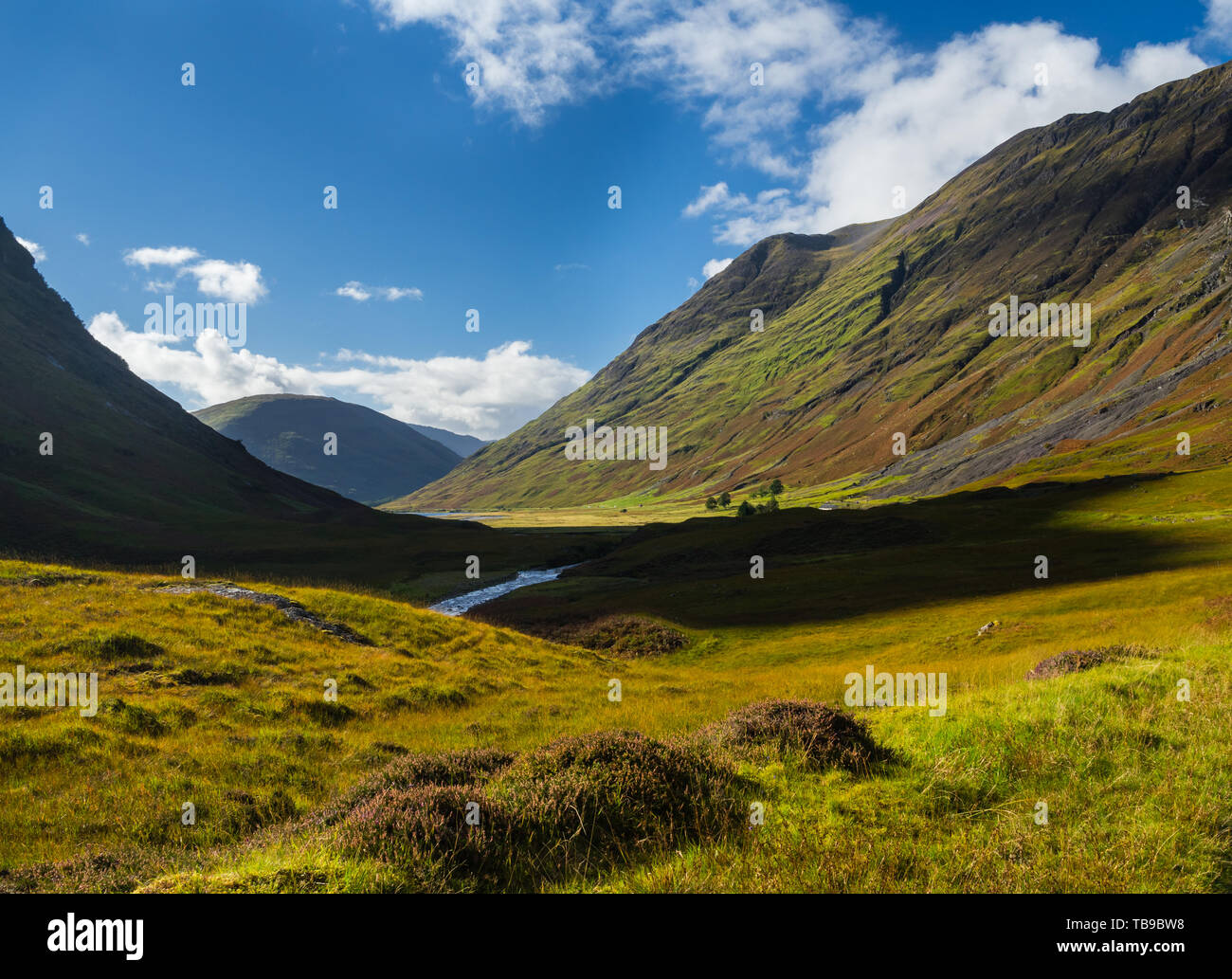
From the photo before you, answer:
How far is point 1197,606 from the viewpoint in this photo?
31.0m

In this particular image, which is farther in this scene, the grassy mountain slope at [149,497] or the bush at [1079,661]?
the grassy mountain slope at [149,497]

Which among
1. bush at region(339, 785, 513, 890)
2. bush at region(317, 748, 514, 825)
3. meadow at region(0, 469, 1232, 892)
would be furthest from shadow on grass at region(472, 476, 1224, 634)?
bush at region(339, 785, 513, 890)

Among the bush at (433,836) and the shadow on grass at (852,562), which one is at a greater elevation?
the shadow on grass at (852,562)

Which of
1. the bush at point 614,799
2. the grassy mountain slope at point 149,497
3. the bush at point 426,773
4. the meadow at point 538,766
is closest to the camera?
the meadow at point 538,766

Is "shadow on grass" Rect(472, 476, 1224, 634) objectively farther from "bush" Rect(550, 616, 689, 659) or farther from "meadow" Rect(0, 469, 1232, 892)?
"meadow" Rect(0, 469, 1232, 892)

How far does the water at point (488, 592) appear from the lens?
204 feet

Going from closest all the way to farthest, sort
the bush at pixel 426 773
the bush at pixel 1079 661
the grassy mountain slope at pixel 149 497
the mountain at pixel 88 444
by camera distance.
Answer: the bush at pixel 426 773
the bush at pixel 1079 661
the grassy mountain slope at pixel 149 497
the mountain at pixel 88 444

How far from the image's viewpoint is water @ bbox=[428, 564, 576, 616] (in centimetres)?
6228

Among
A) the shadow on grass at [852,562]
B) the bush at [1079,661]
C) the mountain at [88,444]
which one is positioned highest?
the mountain at [88,444]

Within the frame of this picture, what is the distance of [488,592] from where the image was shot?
72750mm

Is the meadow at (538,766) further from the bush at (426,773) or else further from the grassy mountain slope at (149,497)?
the grassy mountain slope at (149,497)

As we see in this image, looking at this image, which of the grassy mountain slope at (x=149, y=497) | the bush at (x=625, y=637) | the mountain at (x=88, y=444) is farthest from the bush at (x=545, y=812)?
the mountain at (x=88, y=444)

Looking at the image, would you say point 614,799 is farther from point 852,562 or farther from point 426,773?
point 852,562
